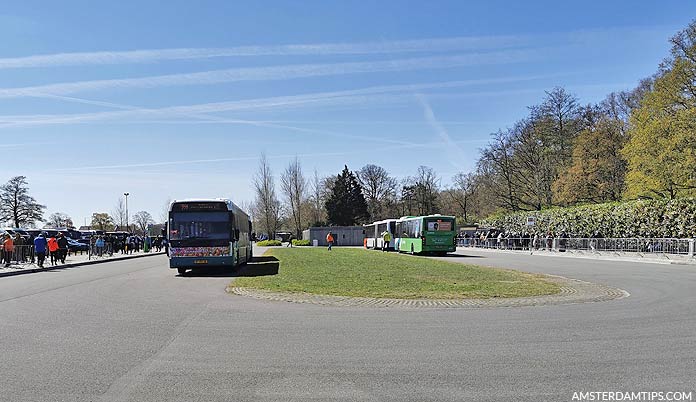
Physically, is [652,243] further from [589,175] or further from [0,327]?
[0,327]

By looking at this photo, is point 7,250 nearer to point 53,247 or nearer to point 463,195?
point 53,247

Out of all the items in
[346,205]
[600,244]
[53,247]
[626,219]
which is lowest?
[600,244]

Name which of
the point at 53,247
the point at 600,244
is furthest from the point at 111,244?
the point at 600,244

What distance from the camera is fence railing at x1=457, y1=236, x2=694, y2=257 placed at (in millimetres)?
33938

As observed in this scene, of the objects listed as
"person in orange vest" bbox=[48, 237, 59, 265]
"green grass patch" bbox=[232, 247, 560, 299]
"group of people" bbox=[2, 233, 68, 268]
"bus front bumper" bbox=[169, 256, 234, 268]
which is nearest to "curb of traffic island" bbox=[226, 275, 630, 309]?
"green grass patch" bbox=[232, 247, 560, 299]

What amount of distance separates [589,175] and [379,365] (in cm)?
5293

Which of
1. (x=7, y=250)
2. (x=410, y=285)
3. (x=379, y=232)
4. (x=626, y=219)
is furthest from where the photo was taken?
(x=379, y=232)

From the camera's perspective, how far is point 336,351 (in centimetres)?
830

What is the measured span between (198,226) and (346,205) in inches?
3376

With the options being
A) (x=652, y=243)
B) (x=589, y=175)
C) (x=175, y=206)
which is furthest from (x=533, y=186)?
(x=175, y=206)

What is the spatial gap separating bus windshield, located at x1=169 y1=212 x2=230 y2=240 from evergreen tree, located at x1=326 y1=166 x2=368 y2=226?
3350 inches

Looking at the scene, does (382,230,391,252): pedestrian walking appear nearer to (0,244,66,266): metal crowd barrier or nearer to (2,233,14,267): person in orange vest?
(0,244,66,266): metal crowd barrier

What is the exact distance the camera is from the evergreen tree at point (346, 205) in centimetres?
10988

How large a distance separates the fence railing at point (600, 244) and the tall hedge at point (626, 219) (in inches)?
52.6
